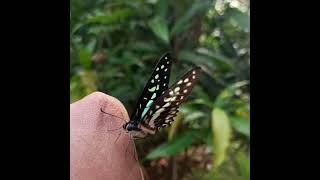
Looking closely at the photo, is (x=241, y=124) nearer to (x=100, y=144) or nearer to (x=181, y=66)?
(x=181, y=66)

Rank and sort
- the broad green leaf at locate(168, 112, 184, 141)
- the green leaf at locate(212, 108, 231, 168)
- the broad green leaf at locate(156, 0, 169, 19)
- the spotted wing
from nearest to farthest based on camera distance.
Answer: the spotted wing
the green leaf at locate(212, 108, 231, 168)
the broad green leaf at locate(168, 112, 184, 141)
the broad green leaf at locate(156, 0, 169, 19)

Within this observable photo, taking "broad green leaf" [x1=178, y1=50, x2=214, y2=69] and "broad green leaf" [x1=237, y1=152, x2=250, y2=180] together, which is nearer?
"broad green leaf" [x1=237, y1=152, x2=250, y2=180]

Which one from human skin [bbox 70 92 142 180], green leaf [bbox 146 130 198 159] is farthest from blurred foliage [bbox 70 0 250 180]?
human skin [bbox 70 92 142 180]

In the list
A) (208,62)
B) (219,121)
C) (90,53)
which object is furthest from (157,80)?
(208,62)

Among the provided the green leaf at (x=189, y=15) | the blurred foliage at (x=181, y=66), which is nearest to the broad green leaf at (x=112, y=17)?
the blurred foliage at (x=181, y=66)

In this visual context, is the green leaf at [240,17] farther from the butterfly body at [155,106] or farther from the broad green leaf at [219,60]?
the butterfly body at [155,106]

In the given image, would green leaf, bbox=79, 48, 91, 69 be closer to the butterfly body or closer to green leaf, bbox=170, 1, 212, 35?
green leaf, bbox=170, 1, 212, 35

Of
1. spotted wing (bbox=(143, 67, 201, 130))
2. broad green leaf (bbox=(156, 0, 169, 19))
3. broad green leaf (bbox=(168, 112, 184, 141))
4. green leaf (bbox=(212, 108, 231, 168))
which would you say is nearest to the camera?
spotted wing (bbox=(143, 67, 201, 130))
